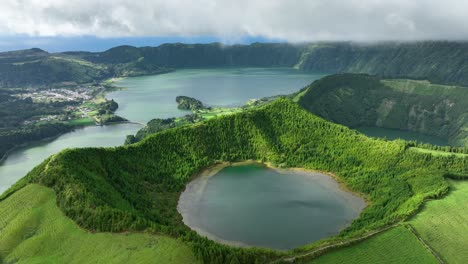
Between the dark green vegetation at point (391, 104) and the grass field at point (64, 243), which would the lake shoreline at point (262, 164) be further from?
the dark green vegetation at point (391, 104)

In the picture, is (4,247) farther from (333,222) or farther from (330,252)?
(333,222)

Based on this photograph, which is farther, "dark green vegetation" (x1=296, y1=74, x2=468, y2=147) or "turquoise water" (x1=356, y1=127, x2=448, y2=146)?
"dark green vegetation" (x1=296, y1=74, x2=468, y2=147)

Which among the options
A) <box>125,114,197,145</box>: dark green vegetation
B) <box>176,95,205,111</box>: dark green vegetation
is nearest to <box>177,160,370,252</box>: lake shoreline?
<box>125,114,197,145</box>: dark green vegetation

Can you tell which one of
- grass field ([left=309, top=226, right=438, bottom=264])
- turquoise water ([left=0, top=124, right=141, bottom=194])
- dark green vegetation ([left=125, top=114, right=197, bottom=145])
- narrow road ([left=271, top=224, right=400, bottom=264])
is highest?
narrow road ([left=271, top=224, right=400, bottom=264])

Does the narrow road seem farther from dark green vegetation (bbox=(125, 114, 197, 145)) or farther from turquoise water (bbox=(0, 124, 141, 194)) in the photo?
dark green vegetation (bbox=(125, 114, 197, 145))

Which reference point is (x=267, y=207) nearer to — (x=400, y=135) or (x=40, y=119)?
(x=400, y=135)

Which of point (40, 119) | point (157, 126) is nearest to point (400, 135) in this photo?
point (157, 126)
